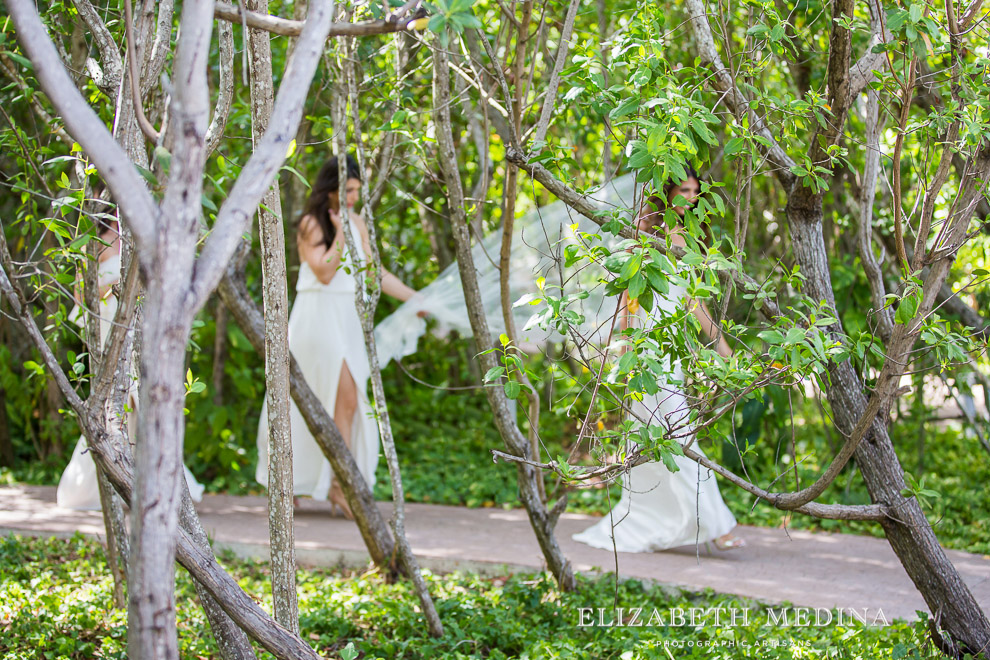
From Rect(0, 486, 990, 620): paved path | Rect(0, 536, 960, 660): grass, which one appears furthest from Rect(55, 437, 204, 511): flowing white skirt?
Rect(0, 536, 960, 660): grass

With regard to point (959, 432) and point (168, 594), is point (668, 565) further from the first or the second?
point (959, 432)

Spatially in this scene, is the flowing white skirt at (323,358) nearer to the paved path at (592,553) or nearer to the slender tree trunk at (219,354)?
the paved path at (592,553)

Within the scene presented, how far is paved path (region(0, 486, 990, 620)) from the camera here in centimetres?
456

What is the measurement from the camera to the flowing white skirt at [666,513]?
17.0 feet

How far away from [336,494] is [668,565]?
242cm

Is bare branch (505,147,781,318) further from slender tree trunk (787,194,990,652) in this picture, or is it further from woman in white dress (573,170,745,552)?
woman in white dress (573,170,745,552)

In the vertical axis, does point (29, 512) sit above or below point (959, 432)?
below

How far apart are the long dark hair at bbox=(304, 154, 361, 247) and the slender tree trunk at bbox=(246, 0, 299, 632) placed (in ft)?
9.38

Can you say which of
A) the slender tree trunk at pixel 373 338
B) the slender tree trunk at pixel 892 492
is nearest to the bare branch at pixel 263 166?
the slender tree trunk at pixel 373 338

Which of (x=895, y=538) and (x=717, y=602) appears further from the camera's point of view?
(x=717, y=602)

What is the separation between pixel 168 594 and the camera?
156 cm

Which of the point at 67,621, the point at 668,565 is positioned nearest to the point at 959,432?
the point at 668,565

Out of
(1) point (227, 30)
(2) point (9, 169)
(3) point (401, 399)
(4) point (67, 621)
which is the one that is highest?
(2) point (9, 169)

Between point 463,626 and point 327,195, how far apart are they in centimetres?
311
